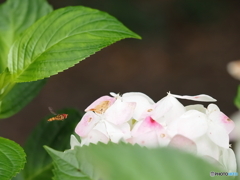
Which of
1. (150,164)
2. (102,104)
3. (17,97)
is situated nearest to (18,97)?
(17,97)

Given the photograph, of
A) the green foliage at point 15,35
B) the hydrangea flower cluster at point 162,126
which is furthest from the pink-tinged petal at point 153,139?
the green foliage at point 15,35

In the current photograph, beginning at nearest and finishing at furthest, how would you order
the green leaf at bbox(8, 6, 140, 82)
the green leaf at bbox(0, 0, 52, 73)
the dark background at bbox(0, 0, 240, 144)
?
the green leaf at bbox(8, 6, 140, 82), the green leaf at bbox(0, 0, 52, 73), the dark background at bbox(0, 0, 240, 144)

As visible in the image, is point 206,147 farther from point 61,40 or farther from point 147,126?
point 61,40

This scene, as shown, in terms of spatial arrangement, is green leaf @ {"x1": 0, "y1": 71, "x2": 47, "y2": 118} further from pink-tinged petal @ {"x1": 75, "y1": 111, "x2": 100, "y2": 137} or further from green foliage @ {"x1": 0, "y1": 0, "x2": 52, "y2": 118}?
pink-tinged petal @ {"x1": 75, "y1": 111, "x2": 100, "y2": 137}

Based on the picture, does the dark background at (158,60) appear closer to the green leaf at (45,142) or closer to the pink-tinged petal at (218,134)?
the green leaf at (45,142)

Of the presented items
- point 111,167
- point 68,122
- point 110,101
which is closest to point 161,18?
point 68,122

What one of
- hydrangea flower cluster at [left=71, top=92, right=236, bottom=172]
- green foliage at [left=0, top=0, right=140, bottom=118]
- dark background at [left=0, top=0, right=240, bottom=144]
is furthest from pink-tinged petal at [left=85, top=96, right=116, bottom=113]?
dark background at [left=0, top=0, right=240, bottom=144]
